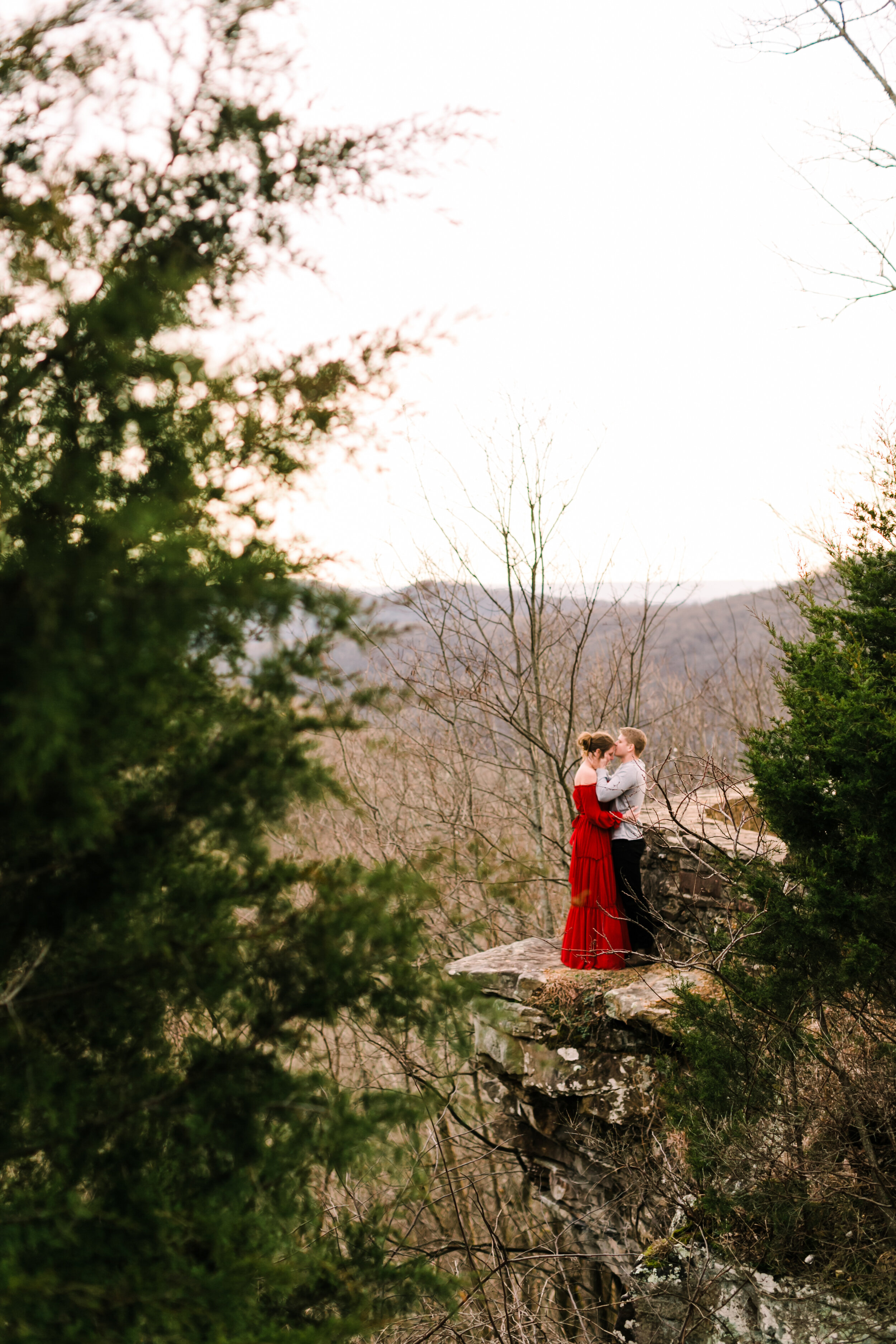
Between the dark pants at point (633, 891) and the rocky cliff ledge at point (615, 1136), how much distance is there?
0.49 meters

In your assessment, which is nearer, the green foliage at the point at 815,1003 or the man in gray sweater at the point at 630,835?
the green foliage at the point at 815,1003

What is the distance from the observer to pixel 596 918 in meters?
7.00

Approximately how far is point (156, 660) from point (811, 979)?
424cm

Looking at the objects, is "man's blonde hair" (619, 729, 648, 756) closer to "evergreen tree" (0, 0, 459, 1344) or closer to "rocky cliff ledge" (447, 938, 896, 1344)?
"rocky cliff ledge" (447, 938, 896, 1344)

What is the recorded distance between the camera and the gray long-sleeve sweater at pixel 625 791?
671 cm

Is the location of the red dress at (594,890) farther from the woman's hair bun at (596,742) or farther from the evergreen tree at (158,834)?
the evergreen tree at (158,834)

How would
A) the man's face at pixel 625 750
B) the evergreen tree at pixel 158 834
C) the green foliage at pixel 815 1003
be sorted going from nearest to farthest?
the evergreen tree at pixel 158 834
the green foliage at pixel 815 1003
the man's face at pixel 625 750

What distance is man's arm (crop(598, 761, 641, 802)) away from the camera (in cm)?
670

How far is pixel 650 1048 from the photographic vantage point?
6090 millimetres

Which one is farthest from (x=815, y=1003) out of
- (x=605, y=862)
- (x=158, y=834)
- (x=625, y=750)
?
(x=158, y=834)

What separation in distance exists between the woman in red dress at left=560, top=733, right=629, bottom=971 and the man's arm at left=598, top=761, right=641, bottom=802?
0.43ft

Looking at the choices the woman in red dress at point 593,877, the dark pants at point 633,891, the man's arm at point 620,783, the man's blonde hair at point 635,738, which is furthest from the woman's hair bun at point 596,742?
the dark pants at point 633,891

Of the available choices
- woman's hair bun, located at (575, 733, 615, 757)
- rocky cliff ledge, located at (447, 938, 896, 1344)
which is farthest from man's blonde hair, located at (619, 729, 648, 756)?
rocky cliff ledge, located at (447, 938, 896, 1344)

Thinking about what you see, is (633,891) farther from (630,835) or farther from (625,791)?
(625,791)
